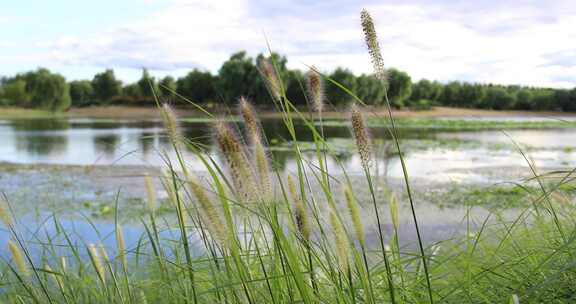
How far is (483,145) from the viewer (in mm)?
20141

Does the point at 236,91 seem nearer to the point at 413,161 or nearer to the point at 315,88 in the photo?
the point at 413,161

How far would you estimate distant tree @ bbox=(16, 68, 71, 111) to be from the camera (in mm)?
60781

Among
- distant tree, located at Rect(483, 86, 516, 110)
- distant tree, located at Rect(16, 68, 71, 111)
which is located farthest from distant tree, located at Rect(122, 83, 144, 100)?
distant tree, located at Rect(483, 86, 516, 110)

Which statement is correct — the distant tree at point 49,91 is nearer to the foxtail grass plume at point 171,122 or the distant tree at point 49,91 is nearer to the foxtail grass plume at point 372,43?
the foxtail grass plume at point 171,122

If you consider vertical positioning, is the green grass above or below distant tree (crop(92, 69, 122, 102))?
below

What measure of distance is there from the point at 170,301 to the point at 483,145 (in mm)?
19882

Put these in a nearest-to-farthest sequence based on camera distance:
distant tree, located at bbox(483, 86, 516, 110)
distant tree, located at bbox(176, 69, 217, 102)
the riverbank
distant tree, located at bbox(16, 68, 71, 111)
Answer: the riverbank < distant tree, located at bbox(16, 68, 71, 111) < distant tree, located at bbox(176, 69, 217, 102) < distant tree, located at bbox(483, 86, 516, 110)

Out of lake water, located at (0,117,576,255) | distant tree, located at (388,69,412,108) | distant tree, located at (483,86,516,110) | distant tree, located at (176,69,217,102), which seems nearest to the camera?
lake water, located at (0,117,576,255)

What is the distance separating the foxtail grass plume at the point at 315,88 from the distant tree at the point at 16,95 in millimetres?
71761

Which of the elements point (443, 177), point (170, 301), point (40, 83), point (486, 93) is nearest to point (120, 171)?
point (443, 177)

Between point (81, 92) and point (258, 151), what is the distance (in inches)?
2790

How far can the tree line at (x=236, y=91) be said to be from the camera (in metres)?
54.5

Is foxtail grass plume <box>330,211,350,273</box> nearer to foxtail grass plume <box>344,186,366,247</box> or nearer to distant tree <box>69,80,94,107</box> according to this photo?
foxtail grass plume <box>344,186,366,247</box>

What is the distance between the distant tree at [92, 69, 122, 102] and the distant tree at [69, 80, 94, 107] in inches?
43.9
